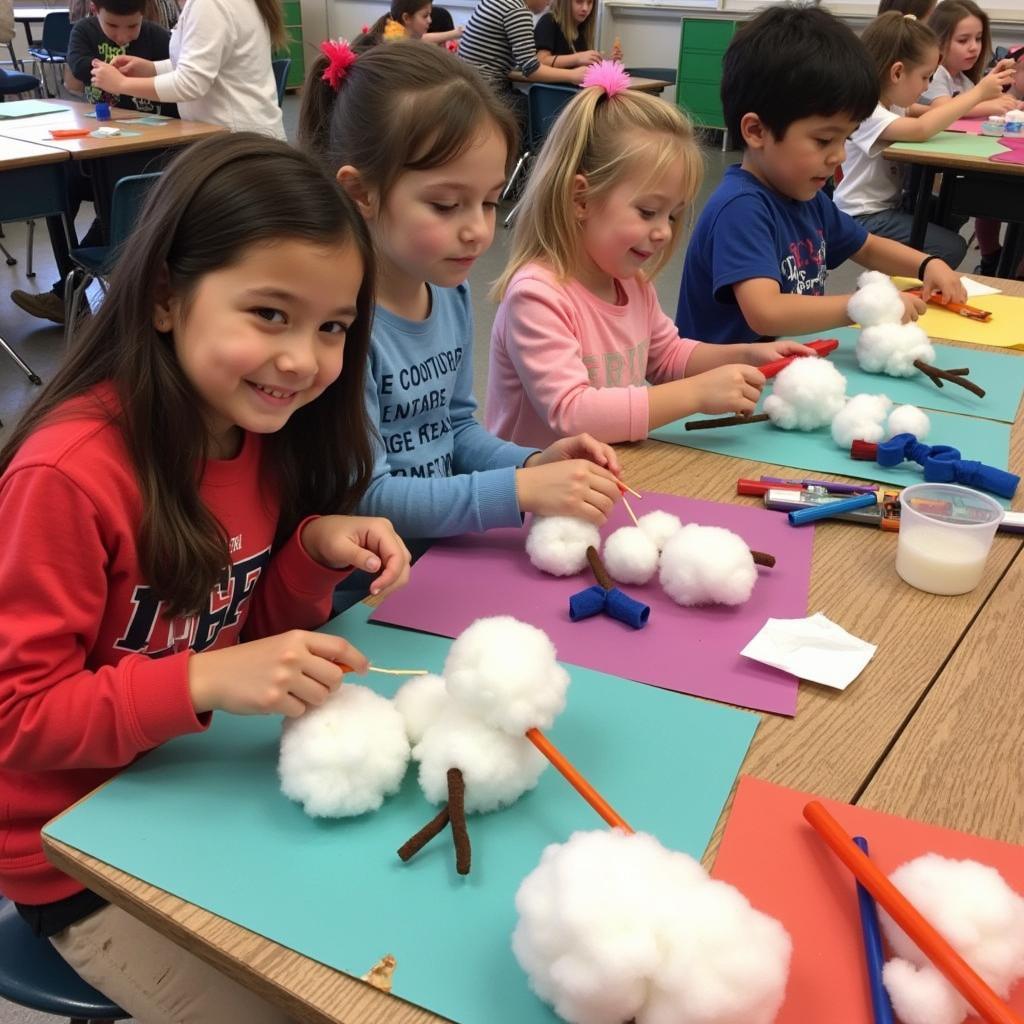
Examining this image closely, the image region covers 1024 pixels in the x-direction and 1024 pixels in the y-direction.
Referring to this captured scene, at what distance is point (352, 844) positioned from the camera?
612mm

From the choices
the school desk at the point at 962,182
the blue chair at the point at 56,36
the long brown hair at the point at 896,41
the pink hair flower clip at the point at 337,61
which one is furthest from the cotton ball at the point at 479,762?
the blue chair at the point at 56,36

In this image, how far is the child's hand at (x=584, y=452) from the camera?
111 centimetres

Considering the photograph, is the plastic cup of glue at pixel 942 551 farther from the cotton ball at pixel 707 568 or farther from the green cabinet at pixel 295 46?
the green cabinet at pixel 295 46

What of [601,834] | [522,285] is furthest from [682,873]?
[522,285]

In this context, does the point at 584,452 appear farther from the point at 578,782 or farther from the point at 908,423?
the point at 578,782

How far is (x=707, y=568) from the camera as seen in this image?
2.85 feet

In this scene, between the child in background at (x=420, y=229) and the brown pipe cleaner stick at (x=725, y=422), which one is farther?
the brown pipe cleaner stick at (x=725, y=422)

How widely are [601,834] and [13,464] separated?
0.54m

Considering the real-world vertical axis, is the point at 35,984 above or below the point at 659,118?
below

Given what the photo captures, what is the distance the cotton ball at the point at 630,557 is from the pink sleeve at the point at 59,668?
420mm

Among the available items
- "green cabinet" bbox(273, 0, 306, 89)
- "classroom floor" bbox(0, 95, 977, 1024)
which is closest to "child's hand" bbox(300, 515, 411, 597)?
"classroom floor" bbox(0, 95, 977, 1024)

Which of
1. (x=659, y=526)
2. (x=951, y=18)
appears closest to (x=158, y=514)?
(x=659, y=526)

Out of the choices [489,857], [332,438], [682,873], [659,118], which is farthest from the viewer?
[659,118]

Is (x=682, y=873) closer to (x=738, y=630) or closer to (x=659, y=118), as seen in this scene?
(x=738, y=630)
